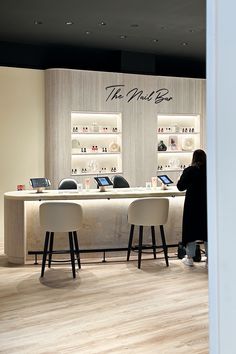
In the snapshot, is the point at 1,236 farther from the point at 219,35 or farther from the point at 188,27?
the point at 219,35

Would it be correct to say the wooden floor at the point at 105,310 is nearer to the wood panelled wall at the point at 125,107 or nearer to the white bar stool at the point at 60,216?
the white bar stool at the point at 60,216

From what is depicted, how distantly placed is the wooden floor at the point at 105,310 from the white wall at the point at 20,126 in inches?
95.4

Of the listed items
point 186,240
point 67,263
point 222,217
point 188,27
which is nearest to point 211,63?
point 222,217

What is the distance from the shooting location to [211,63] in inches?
61.0

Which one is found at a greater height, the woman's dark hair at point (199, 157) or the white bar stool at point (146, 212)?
the woman's dark hair at point (199, 157)

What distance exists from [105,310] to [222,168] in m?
3.11

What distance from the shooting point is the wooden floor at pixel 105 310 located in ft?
11.7

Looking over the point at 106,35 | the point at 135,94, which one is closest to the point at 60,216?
the point at 106,35

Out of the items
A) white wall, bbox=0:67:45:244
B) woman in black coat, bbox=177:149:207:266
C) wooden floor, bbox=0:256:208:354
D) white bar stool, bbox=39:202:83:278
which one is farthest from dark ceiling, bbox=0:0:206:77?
wooden floor, bbox=0:256:208:354

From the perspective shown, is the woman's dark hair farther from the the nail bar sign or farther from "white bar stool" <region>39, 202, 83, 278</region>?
the the nail bar sign

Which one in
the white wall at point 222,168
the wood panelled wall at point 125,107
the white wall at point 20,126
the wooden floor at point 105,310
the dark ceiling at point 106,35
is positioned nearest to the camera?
the white wall at point 222,168

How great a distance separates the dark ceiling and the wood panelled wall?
56 centimetres

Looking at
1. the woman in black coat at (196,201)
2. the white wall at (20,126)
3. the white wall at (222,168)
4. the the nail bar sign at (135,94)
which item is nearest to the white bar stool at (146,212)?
the woman in black coat at (196,201)

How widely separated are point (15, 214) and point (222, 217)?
15.7 feet
